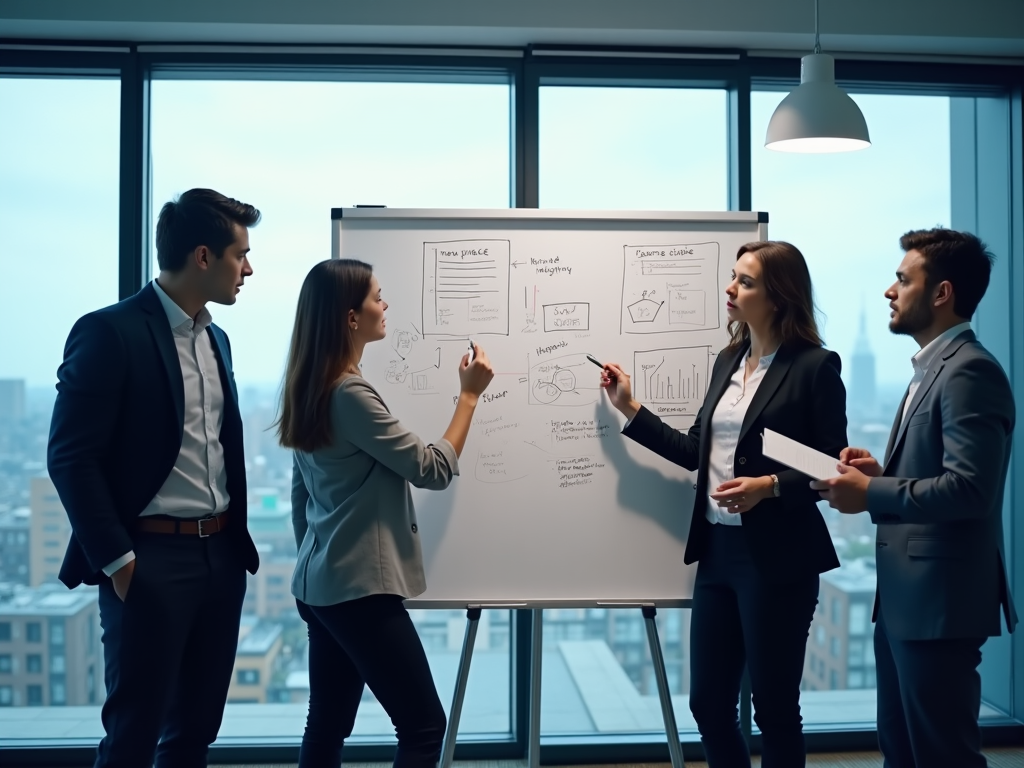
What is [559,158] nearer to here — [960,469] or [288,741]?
[960,469]

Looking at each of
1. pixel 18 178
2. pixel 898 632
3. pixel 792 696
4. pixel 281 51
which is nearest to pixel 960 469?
pixel 898 632

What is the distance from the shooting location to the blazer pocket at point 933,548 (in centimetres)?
196

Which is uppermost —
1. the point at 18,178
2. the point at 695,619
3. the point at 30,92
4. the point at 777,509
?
the point at 30,92

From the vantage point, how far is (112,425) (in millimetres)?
1913

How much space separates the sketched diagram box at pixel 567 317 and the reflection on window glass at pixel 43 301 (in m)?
1.71

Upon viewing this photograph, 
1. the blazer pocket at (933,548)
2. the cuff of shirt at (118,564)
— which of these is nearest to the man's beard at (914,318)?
the blazer pocket at (933,548)

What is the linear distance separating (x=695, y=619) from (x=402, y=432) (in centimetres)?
103

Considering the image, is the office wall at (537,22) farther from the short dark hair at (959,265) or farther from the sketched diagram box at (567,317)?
the short dark hair at (959,265)

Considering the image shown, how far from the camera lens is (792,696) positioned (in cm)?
217

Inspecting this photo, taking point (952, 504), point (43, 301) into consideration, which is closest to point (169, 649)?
point (43, 301)

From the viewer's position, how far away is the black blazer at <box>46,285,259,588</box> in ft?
6.12

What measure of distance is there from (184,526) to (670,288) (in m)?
1.63

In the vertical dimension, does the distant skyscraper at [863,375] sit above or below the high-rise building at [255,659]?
above

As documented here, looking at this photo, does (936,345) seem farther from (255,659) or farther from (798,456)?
(255,659)
